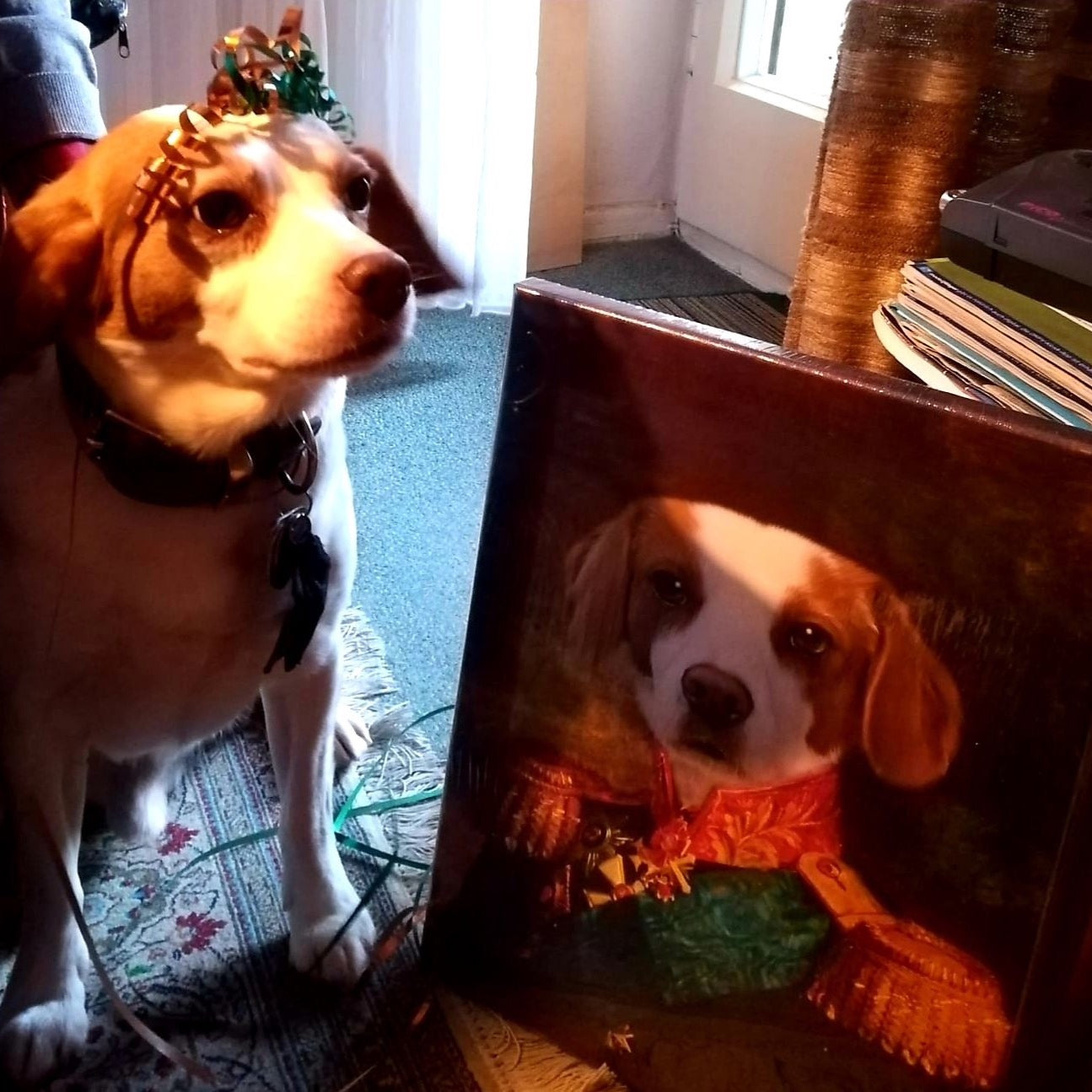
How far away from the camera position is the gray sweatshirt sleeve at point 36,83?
2.99ft

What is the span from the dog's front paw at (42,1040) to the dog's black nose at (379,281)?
59cm

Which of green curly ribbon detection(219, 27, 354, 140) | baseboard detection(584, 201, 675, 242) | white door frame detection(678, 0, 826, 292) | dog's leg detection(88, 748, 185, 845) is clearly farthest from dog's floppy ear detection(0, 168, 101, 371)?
baseboard detection(584, 201, 675, 242)

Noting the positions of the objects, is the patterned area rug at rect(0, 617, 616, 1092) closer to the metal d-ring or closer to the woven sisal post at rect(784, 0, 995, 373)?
the metal d-ring

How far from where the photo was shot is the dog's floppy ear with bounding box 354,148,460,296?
889 mm

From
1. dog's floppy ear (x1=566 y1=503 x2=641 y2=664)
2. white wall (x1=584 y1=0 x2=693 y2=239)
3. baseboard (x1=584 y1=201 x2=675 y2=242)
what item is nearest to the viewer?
dog's floppy ear (x1=566 y1=503 x2=641 y2=664)

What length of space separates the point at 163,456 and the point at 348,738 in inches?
20.7

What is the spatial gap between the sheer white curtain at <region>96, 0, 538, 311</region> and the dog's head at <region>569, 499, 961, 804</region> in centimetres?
125

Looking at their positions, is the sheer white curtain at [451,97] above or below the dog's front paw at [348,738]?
above

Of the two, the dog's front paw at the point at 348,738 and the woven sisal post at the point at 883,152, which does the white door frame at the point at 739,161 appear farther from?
the dog's front paw at the point at 348,738

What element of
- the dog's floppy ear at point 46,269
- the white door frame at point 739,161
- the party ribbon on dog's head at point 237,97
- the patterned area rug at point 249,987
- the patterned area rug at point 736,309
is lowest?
the patterned area rug at point 249,987

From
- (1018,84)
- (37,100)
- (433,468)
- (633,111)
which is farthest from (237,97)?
(633,111)

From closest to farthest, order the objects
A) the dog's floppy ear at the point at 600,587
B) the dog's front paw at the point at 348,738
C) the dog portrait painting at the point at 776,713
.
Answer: the dog portrait painting at the point at 776,713
the dog's floppy ear at the point at 600,587
the dog's front paw at the point at 348,738

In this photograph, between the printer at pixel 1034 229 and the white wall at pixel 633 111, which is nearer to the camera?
the printer at pixel 1034 229

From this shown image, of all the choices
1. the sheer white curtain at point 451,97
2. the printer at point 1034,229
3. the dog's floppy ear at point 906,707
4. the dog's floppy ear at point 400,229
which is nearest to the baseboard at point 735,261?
the sheer white curtain at point 451,97
